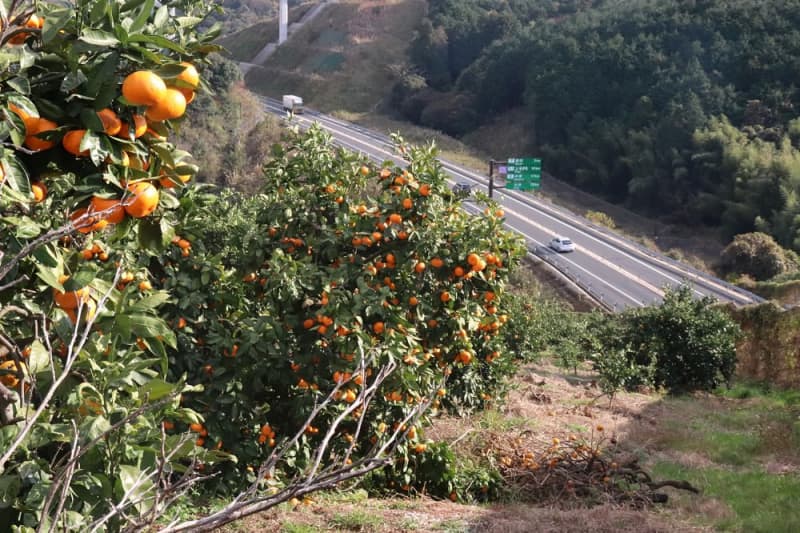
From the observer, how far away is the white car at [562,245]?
2958 centimetres

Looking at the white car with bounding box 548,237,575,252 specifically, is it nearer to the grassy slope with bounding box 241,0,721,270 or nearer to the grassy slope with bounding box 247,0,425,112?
the grassy slope with bounding box 241,0,721,270

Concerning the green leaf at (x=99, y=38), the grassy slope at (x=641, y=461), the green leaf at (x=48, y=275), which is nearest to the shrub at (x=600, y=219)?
the grassy slope at (x=641, y=461)

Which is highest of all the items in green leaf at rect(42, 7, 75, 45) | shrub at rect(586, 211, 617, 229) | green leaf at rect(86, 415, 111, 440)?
green leaf at rect(42, 7, 75, 45)

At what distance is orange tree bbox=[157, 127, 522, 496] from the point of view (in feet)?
16.3

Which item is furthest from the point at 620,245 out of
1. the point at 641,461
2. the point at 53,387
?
the point at 53,387

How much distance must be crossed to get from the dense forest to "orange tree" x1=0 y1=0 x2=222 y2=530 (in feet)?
112

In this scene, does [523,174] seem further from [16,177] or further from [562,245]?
[16,177]

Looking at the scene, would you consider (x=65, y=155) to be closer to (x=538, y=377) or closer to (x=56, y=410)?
(x=56, y=410)

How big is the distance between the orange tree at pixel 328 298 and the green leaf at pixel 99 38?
8.04 ft

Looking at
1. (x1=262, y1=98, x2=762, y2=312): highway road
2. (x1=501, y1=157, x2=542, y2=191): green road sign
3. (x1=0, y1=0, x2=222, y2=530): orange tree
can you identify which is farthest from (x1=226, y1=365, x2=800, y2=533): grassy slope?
(x1=501, y1=157, x2=542, y2=191): green road sign

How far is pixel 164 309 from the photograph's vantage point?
5.21m

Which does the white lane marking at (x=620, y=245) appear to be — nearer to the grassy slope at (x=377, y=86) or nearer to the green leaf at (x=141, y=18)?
the grassy slope at (x=377, y=86)

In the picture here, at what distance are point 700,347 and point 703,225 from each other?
25850 millimetres

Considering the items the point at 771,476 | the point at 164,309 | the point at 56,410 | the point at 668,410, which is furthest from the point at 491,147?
the point at 56,410
